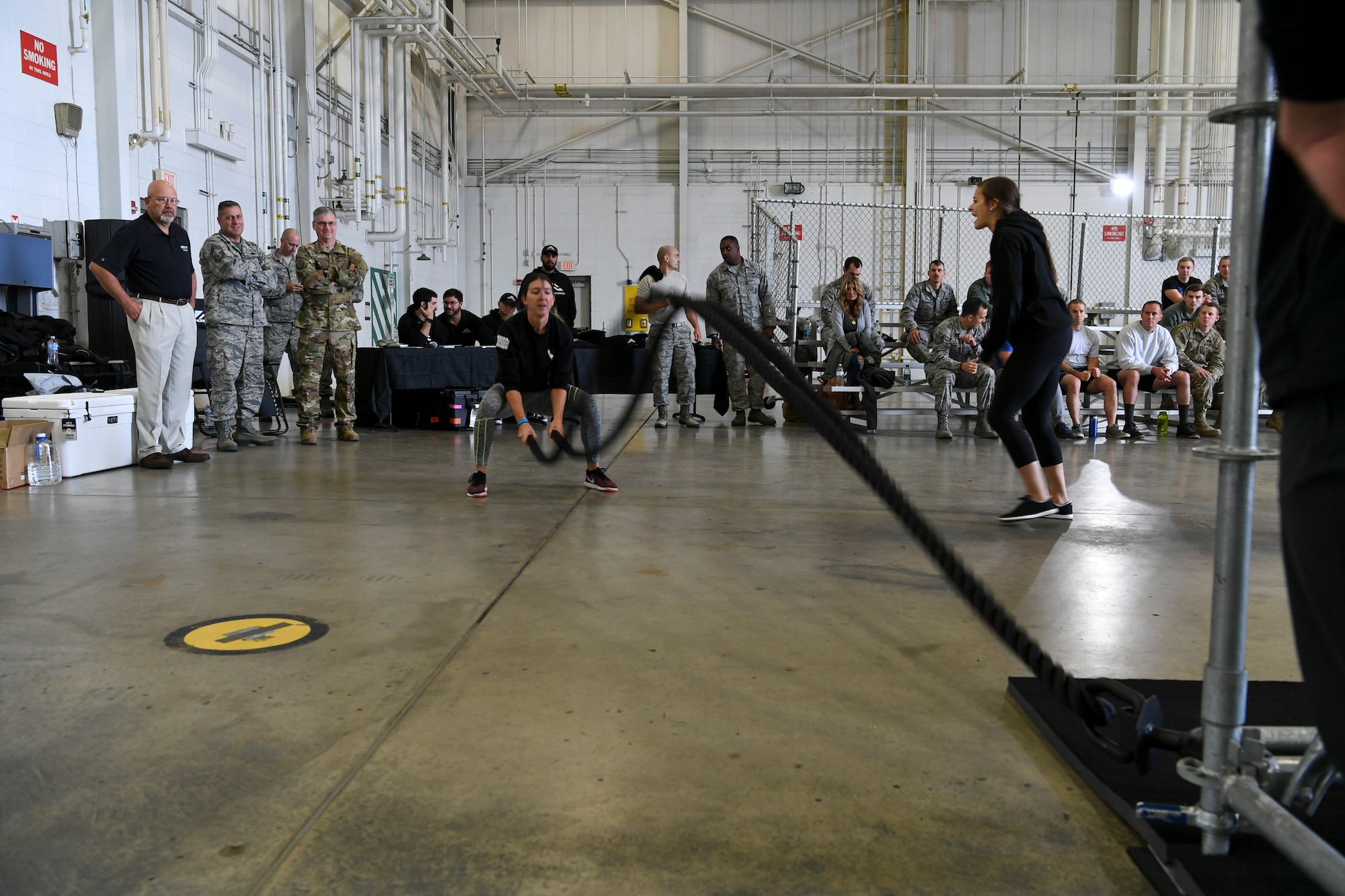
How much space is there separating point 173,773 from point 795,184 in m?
15.5

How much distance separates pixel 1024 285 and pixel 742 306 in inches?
186

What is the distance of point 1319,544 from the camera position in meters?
0.81

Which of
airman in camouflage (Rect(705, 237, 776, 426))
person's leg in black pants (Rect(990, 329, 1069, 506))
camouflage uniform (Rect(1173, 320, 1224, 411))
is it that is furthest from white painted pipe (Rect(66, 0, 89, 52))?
camouflage uniform (Rect(1173, 320, 1224, 411))

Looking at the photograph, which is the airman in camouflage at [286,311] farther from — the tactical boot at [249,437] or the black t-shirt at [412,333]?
the black t-shirt at [412,333]

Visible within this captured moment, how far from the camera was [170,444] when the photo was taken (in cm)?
631

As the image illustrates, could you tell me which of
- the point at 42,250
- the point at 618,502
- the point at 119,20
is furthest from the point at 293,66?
the point at 618,502

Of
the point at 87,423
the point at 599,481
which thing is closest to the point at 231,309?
the point at 87,423

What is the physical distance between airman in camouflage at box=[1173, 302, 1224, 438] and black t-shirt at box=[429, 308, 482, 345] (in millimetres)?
6926

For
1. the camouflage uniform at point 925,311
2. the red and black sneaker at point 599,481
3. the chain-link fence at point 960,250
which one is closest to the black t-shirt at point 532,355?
the red and black sneaker at point 599,481

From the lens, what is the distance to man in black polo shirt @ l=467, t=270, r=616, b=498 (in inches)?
202

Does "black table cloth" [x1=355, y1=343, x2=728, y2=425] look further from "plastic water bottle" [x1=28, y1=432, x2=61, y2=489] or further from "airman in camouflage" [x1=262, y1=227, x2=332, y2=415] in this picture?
"plastic water bottle" [x1=28, y1=432, x2=61, y2=489]

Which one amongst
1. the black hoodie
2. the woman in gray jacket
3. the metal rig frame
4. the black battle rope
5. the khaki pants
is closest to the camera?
the metal rig frame

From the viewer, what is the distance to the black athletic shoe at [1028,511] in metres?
4.51

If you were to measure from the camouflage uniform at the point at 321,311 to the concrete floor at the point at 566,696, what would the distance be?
2.95 m
